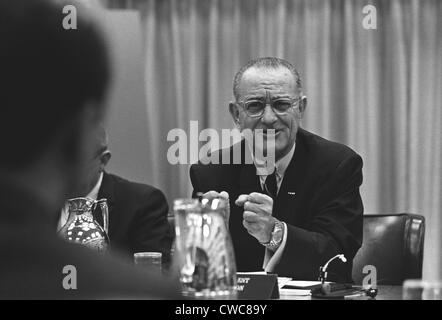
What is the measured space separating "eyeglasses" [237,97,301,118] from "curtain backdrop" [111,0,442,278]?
128cm

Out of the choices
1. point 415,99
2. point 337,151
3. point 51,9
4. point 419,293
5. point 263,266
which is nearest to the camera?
point 51,9

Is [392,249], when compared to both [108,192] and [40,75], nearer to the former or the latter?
[108,192]

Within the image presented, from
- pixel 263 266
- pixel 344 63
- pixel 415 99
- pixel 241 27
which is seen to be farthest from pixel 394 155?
pixel 263 266

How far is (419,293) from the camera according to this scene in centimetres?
127

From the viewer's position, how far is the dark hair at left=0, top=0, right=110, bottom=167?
50cm

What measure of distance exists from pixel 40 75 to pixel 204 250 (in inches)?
25.2

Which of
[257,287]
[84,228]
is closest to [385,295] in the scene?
[257,287]

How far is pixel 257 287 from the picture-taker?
135 cm

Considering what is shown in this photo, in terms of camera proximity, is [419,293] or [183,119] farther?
[183,119]

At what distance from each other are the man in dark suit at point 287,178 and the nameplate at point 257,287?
0.54 m

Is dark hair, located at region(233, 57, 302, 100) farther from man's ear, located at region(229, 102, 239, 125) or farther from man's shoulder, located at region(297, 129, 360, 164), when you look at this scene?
man's shoulder, located at region(297, 129, 360, 164)

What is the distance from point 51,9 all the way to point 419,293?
0.98 meters

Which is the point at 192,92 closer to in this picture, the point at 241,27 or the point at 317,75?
the point at 241,27

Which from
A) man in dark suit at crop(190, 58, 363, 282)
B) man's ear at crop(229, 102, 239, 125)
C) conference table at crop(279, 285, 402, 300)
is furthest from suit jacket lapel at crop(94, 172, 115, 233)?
conference table at crop(279, 285, 402, 300)
